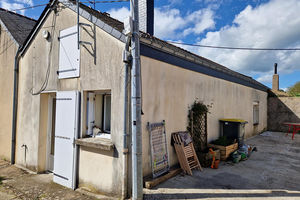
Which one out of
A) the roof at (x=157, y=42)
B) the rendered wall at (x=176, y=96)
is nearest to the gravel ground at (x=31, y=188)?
the rendered wall at (x=176, y=96)

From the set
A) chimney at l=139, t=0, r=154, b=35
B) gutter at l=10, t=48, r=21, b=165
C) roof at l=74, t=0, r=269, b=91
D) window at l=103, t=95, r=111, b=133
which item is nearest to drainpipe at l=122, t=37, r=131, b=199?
roof at l=74, t=0, r=269, b=91

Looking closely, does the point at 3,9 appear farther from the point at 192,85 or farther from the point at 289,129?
the point at 289,129

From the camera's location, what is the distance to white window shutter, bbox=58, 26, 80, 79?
4950mm

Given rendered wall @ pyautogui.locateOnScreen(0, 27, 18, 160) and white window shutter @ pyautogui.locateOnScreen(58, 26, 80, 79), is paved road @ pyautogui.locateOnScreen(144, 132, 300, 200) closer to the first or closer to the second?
white window shutter @ pyautogui.locateOnScreen(58, 26, 80, 79)

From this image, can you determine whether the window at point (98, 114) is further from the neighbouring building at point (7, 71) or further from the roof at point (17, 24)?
the roof at point (17, 24)

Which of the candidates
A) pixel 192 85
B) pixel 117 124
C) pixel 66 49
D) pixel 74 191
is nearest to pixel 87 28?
pixel 66 49

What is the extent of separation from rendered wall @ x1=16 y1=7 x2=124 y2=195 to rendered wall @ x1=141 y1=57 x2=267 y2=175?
0.65 meters

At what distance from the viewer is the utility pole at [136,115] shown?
11.8 feet

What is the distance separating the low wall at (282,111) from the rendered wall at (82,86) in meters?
14.1

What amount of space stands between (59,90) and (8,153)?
3.95 metres

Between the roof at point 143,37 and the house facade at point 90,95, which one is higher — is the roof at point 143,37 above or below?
above

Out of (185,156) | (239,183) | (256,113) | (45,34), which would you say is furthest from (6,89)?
(256,113)

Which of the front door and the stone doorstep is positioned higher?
the front door

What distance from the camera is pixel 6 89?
7.38 m
